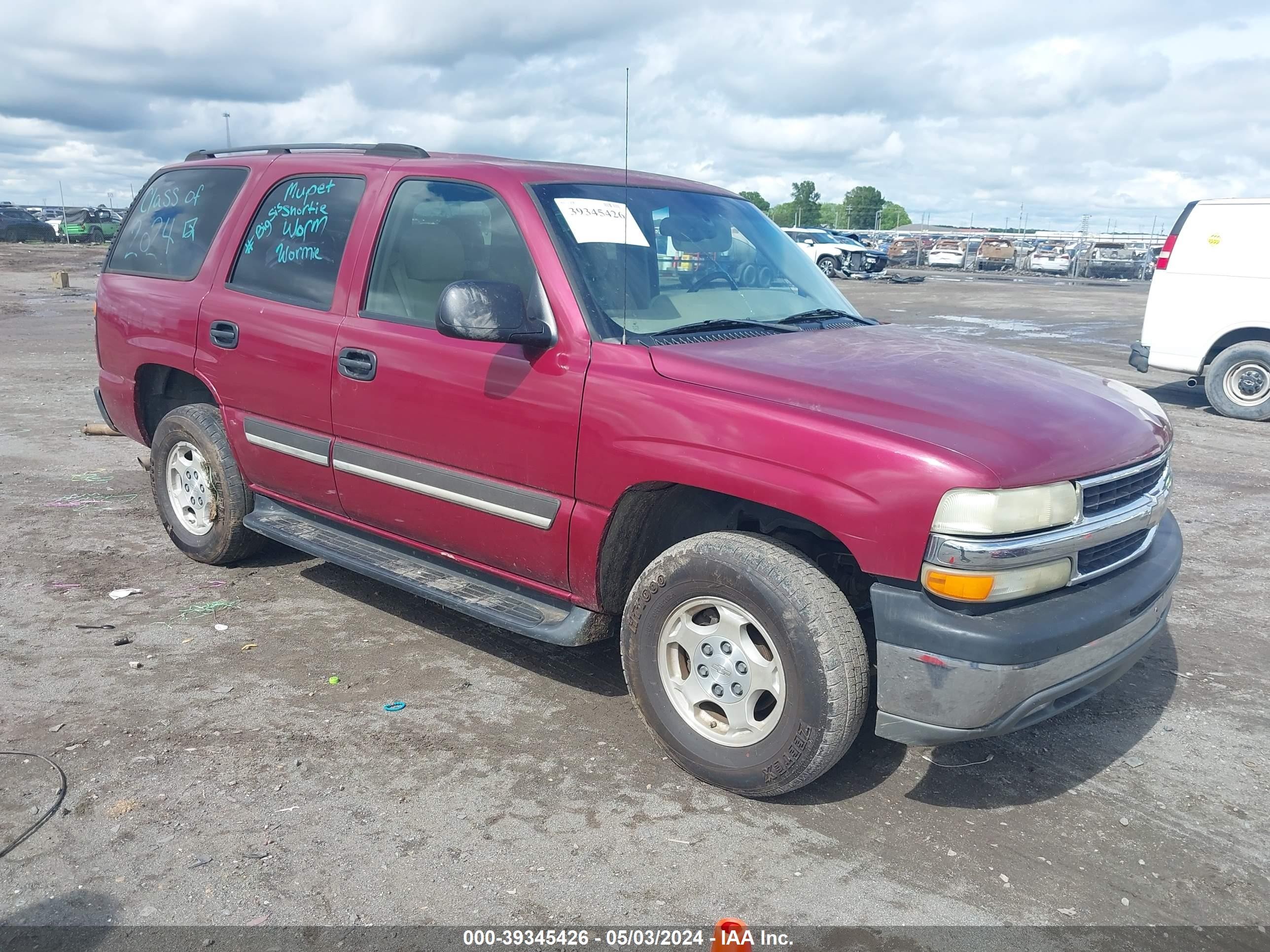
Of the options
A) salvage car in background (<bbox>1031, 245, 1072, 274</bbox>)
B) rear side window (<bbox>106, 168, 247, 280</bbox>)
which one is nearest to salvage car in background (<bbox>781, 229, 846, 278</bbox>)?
salvage car in background (<bbox>1031, 245, 1072, 274</bbox>)

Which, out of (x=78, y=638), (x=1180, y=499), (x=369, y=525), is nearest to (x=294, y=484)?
(x=369, y=525)

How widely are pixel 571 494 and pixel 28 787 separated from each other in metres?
1.92

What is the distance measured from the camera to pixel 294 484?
459cm

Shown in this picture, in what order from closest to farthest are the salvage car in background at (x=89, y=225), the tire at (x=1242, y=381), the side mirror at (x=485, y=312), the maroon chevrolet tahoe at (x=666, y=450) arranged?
the maroon chevrolet tahoe at (x=666, y=450), the side mirror at (x=485, y=312), the tire at (x=1242, y=381), the salvage car in background at (x=89, y=225)

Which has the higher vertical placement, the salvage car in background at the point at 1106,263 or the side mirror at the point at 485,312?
the side mirror at the point at 485,312

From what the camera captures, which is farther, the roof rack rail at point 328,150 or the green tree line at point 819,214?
the green tree line at point 819,214

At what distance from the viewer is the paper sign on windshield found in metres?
3.74

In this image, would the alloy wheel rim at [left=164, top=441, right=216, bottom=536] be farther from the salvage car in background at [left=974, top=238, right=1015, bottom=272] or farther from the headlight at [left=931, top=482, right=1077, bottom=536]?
the salvage car in background at [left=974, top=238, right=1015, bottom=272]

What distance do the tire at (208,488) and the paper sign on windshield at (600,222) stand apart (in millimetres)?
2163

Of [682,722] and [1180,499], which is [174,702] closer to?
[682,722]

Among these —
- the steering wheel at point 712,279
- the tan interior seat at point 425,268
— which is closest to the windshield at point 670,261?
the steering wheel at point 712,279

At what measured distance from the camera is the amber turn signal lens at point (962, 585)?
109 inches

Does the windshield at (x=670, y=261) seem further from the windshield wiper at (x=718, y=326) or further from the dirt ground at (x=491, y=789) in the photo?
the dirt ground at (x=491, y=789)

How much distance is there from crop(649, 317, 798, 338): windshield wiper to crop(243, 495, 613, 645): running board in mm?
1021
